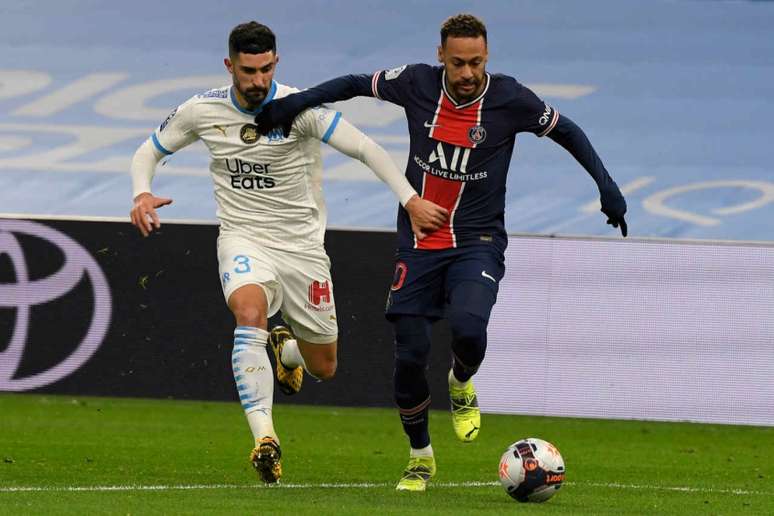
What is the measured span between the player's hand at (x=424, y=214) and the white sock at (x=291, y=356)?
198cm

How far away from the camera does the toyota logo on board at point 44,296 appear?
13.4 m

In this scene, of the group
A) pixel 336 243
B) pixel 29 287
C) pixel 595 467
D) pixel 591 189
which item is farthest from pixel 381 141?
pixel 595 467

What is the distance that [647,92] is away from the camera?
59.3ft

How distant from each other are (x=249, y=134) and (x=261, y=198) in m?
0.35

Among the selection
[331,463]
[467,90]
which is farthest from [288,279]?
[331,463]

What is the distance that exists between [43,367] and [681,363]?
537cm

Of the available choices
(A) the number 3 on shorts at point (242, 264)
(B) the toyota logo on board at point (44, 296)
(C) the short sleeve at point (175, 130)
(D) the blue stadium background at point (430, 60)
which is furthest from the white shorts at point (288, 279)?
(D) the blue stadium background at point (430, 60)

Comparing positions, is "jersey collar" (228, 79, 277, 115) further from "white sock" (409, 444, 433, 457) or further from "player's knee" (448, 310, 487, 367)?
"white sock" (409, 444, 433, 457)

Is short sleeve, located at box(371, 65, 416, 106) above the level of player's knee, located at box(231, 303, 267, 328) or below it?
above

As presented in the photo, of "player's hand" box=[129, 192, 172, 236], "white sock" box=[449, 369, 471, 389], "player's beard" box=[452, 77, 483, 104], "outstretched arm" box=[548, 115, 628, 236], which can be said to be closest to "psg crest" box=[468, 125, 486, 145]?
"player's beard" box=[452, 77, 483, 104]

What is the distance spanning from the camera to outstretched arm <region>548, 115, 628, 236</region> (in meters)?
7.64

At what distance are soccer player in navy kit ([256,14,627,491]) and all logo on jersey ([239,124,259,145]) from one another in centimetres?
21

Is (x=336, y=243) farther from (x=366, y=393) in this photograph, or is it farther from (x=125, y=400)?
(x=125, y=400)

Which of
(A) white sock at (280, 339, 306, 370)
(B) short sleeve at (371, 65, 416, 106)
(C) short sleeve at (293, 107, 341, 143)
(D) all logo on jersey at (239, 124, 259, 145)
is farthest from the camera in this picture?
(A) white sock at (280, 339, 306, 370)
